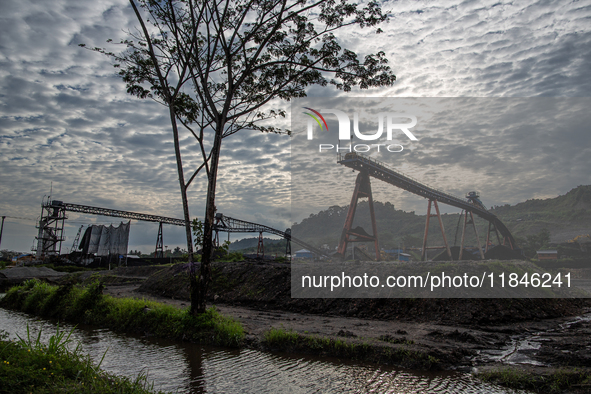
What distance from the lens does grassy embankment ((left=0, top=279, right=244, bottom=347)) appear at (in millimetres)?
9414

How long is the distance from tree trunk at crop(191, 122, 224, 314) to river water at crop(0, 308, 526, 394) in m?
1.34

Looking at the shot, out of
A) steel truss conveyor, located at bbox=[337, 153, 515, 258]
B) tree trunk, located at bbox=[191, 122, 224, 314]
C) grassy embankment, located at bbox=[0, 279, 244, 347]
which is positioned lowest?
grassy embankment, located at bbox=[0, 279, 244, 347]

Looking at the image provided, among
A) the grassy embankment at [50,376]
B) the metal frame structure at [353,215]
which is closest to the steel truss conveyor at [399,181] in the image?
the metal frame structure at [353,215]

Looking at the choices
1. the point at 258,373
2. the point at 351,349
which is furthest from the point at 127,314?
the point at 351,349

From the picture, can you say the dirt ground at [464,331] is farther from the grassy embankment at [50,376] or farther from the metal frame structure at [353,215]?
the metal frame structure at [353,215]

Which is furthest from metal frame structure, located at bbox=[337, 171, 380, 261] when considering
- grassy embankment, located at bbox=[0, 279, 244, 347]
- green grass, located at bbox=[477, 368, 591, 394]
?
green grass, located at bbox=[477, 368, 591, 394]

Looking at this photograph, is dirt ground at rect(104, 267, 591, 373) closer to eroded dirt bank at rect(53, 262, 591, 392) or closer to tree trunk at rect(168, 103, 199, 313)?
eroded dirt bank at rect(53, 262, 591, 392)

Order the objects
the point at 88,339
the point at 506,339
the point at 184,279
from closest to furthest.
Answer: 1. the point at 506,339
2. the point at 88,339
3. the point at 184,279

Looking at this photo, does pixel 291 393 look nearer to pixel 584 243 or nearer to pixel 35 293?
pixel 35 293

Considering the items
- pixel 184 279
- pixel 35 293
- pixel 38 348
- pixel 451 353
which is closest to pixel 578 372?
pixel 451 353

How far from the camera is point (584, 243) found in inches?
1495

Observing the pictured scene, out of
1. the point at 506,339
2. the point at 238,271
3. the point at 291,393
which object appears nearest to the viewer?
the point at 291,393

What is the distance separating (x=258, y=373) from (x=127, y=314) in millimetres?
7039

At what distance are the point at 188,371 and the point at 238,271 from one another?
11.4 meters
